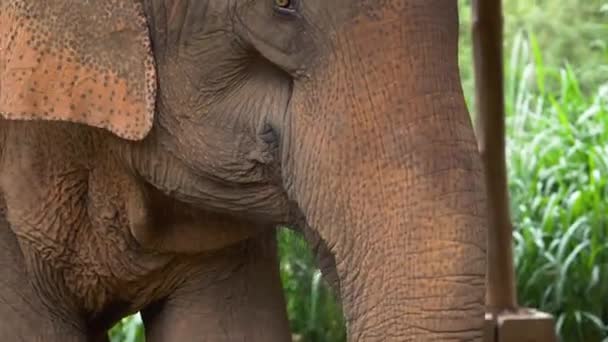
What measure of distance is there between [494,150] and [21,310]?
6.72 feet

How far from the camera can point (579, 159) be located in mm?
6039

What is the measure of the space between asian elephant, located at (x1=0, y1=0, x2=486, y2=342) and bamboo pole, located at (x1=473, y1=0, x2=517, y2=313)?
1.87 meters

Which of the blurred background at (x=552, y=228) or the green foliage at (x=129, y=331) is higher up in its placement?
the blurred background at (x=552, y=228)

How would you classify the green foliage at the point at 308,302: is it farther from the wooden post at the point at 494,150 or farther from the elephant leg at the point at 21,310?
the elephant leg at the point at 21,310

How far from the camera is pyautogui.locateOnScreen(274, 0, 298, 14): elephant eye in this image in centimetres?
228

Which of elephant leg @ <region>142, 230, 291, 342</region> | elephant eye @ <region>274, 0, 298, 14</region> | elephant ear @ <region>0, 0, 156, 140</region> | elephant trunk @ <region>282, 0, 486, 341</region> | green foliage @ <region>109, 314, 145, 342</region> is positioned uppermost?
elephant eye @ <region>274, 0, 298, 14</region>

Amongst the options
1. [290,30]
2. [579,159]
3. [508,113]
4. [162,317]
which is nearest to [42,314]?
[162,317]

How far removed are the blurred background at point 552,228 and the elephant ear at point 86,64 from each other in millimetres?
2736

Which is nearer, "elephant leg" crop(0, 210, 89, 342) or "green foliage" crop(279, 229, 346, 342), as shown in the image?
"elephant leg" crop(0, 210, 89, 342)

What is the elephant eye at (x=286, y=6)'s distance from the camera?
2.28 meters

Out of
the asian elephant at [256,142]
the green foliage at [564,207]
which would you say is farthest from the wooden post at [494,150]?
the asian elephant at [256,142]

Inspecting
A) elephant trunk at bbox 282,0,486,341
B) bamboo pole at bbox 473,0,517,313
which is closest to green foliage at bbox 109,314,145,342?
bamboo pole at bbox 473,0,517,313

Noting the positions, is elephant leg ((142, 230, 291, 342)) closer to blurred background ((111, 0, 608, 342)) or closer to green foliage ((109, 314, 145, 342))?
blurred background ((111, 0, 608, 342))

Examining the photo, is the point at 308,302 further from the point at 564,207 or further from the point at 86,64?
the point at 86,64
